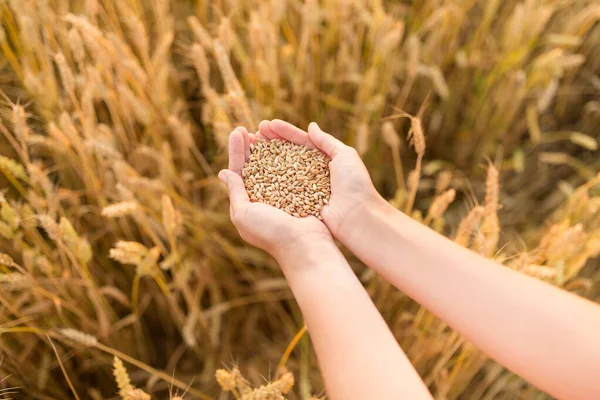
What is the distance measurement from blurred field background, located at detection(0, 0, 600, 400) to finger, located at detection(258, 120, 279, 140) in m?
0.06

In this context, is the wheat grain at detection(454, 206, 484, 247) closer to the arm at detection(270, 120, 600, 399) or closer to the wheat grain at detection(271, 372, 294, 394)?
the arm at detection(270, 120, 600, 399)

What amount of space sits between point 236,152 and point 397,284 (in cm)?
40

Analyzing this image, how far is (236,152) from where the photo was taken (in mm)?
886

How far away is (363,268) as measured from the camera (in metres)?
1.16

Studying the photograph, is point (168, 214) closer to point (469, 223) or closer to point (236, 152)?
point (236, 152)

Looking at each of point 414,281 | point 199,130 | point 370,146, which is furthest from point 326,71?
point 414,281

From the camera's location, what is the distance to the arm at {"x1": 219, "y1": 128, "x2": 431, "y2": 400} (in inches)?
24.9

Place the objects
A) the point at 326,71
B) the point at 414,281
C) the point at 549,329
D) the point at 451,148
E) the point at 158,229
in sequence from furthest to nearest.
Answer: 1. the point at 451,148
2. the point at 326,71
3. the point at 158,229
4. the point at 414,281
5. the point at 549,329

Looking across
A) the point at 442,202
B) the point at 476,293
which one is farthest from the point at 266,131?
the point at 476,293

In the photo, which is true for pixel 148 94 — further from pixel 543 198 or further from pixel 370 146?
pixel 543 198

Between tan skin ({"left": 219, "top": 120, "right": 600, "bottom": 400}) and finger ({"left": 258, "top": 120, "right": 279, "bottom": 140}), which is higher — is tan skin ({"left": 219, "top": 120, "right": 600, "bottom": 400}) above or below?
below

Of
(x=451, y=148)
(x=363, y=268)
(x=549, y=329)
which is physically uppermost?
(x=549, y=329)

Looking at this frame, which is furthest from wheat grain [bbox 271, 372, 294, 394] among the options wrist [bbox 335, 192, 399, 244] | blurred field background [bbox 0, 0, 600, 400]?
wrist [bbox 335, 192, 399, 244]

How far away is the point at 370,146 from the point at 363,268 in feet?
1.06
